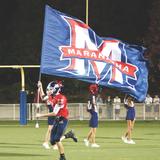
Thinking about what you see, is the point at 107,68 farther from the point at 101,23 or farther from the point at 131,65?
the point at 101,23

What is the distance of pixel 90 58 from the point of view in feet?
94.5

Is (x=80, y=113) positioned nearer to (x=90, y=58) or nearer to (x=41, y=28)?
(x=41, y=28)

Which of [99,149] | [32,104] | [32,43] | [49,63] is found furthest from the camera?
[32,43]

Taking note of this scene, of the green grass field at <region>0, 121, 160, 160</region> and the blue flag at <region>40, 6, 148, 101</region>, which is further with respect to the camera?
the blue flag at <region>40, 6, 148, 101</region>

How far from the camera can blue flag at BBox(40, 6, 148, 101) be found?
88.8 ft

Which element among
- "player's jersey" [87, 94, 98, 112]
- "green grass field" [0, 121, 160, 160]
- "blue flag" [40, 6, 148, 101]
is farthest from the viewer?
"blue flag" [40, 6, 148, 101]

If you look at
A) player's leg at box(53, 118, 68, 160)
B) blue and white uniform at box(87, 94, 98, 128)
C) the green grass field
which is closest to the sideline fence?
the green grass field

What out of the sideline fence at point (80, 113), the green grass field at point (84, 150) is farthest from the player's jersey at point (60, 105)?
the sideline fence at point (80, 113)

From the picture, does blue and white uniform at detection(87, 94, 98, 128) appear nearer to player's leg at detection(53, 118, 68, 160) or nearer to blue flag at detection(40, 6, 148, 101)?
blue flag at detection(40, 6, 148, 101)

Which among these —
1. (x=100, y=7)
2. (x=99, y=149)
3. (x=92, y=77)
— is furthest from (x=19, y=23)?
(x=99, y=149)

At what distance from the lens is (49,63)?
2719cm

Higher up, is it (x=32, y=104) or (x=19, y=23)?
(x=19, y=23)

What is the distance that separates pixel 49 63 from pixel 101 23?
31.8 m

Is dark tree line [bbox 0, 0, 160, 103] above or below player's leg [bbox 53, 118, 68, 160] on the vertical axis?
above
